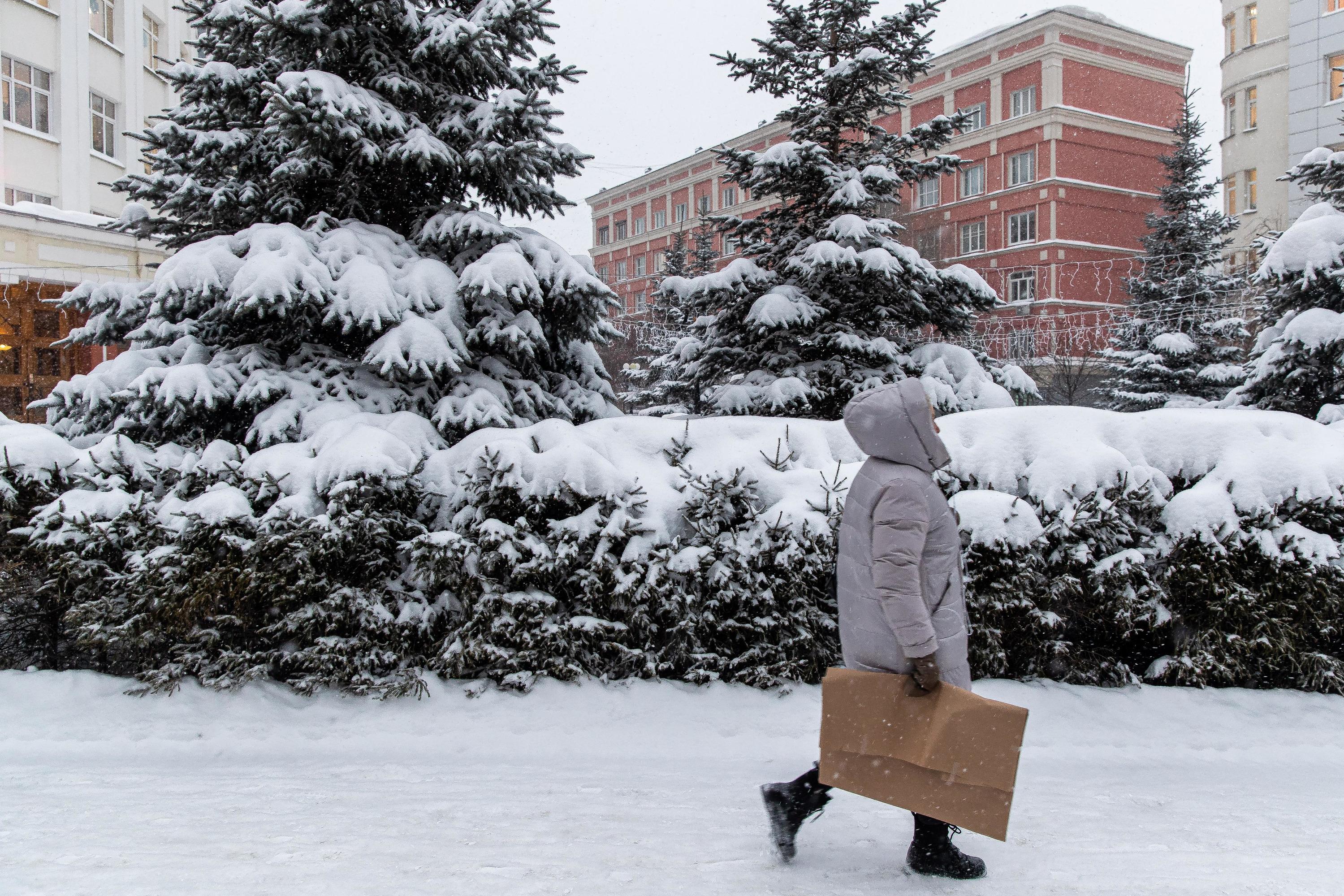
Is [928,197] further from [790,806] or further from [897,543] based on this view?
[790,806]

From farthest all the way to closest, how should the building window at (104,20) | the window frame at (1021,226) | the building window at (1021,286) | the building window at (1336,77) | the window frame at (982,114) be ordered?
the window frame at (982,114) → the window frame at (1021,226) → the building window at (1021,286) → the building window at (1336,77) → the building window at (104,20)

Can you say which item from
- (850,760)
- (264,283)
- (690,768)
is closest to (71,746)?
(264,283)

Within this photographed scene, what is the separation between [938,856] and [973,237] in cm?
3900

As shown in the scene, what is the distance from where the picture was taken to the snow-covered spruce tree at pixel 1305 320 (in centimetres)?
888

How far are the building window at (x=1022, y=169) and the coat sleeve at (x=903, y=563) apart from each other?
37631 mm

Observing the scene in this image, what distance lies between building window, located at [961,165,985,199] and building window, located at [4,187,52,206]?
109ft

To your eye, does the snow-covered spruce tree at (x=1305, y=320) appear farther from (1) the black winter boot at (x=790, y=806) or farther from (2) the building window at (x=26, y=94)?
(2) the building window at (x=26, y=94)

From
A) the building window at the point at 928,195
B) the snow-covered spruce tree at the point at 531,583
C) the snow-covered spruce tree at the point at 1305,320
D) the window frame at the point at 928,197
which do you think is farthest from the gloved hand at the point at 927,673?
the building window at the point at 928,195

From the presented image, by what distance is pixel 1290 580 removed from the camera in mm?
4883

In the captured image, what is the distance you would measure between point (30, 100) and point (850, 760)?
2585 cm

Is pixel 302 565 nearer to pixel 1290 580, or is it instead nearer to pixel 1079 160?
pixel 1290 580

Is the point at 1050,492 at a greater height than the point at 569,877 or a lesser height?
greater

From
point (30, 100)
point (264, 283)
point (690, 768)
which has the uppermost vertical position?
point (30, 100)

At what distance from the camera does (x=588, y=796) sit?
3863mm
